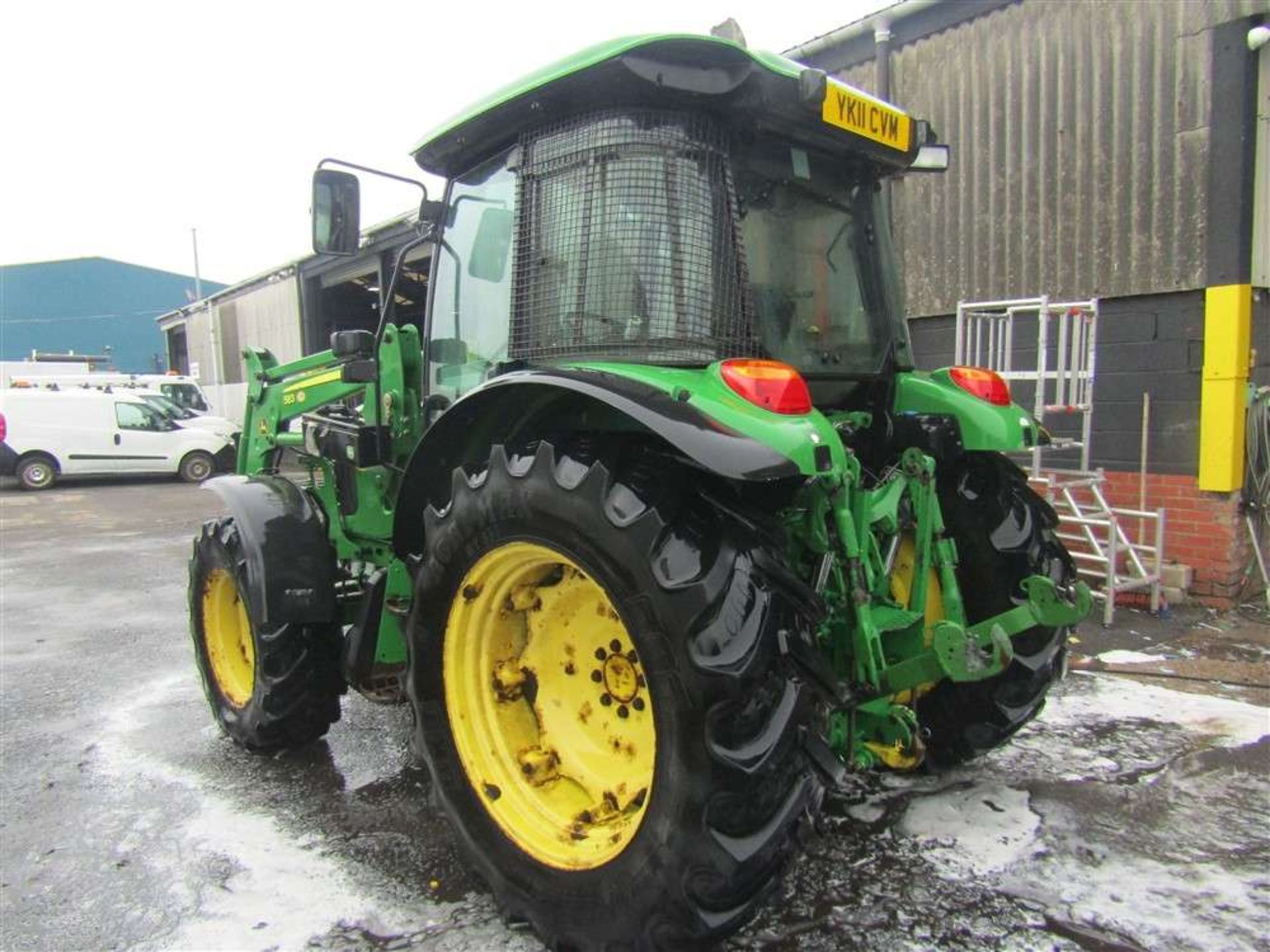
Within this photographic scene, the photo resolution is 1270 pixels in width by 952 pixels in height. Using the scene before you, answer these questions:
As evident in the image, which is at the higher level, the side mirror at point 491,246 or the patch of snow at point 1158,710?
the side mirror at point 491,246

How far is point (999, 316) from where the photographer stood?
6543 millimetres

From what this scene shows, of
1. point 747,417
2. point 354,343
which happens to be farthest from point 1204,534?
point 354,343

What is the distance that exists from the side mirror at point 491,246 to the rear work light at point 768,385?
113 centimetres

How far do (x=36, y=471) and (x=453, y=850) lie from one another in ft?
54.0

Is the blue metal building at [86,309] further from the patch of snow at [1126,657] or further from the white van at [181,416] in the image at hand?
the patch of snow at [1126,657]

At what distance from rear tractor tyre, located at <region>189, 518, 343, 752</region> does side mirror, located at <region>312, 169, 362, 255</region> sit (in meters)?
1.30

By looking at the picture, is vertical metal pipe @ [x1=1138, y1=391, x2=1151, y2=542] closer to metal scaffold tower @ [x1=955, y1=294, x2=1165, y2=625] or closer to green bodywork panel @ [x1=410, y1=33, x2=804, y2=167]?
metal scaffold tower @ [x1=955, y1=294, x2=1165, y2=625]

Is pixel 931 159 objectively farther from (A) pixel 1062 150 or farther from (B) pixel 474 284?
(A) pixel 1062 150

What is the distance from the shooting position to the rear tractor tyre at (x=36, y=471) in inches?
627

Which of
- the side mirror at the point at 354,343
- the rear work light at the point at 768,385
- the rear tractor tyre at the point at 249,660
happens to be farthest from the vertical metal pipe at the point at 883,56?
the rear tractor tyre at the point at 249,660

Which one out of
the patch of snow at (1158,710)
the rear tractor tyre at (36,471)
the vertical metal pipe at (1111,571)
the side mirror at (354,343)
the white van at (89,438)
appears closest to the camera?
the side mirror at (354,343)

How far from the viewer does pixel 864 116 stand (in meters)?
3.01

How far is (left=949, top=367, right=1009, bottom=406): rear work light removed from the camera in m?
3.35

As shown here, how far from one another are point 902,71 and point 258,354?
19.1ft
